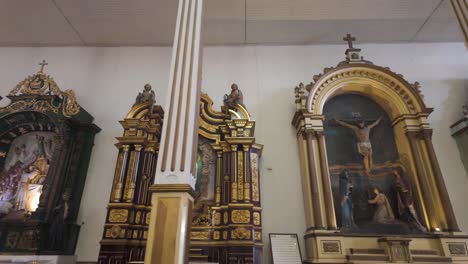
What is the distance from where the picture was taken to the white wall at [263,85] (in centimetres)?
513

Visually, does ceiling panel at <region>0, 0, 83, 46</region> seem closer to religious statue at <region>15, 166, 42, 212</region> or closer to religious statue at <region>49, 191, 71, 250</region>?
religious statue at <region>15, 166, 42, 212</region>

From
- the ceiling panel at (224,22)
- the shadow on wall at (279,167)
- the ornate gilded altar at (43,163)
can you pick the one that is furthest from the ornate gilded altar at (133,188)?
the ceiling panel at (224,22)

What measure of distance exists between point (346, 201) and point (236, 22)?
4190 mm

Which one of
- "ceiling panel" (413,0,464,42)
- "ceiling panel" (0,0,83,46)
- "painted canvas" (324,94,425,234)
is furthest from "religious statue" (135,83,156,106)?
"ceiling panel" (413,0,464,42)

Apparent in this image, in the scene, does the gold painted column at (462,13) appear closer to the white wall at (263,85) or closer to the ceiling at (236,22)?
the ceiling at (236,22)

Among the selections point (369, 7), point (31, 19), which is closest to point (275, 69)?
point (369, 7)

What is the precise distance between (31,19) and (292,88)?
588cm

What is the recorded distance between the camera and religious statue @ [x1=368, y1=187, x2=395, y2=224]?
4.70 meters

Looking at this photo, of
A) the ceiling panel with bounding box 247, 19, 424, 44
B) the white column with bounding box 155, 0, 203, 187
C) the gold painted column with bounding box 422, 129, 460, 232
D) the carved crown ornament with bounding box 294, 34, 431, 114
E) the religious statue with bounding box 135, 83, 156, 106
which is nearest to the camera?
the white column with bounding box 155, 0, 203, 187

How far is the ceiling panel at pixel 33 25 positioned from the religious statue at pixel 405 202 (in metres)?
7.32

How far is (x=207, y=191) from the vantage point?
4.70 m

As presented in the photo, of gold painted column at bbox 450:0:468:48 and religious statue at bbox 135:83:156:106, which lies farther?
religious statue at bbox 135:83:156:106

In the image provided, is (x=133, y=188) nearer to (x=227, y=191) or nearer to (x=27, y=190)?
(x=227, y=191)

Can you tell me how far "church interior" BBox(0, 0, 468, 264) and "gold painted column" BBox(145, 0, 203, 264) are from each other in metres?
0.02
